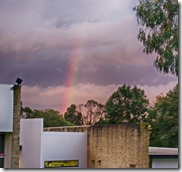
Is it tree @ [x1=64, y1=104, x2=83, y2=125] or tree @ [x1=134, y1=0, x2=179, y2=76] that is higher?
tree @ [x1=134, y1=0, x2=179, y2=76]

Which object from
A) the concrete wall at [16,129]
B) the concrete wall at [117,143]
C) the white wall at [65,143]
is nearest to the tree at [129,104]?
the concrete wall at [117,143]

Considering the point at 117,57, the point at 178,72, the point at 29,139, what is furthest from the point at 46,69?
the point at 29,139

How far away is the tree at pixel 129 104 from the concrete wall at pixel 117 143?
1.17 feet

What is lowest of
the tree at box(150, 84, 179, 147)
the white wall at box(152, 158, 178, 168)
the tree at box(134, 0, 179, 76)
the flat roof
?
the white wall at box(152, 158, 178, 168)

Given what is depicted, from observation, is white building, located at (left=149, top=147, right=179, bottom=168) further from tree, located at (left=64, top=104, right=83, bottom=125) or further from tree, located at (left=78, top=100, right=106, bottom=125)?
tree, located at (left=64, top=104, right=83, bottom=125)

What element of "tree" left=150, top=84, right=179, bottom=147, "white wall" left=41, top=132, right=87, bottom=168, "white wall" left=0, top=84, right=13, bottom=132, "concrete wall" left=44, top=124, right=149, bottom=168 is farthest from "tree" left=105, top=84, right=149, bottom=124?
"white wall" left=41, top=132, right=87, bottom=168

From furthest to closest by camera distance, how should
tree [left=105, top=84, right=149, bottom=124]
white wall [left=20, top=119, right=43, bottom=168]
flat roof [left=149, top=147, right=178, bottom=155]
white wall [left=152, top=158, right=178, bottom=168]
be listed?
white wall [left=20, top=119, right=43, bottom=168]
tree [left=105, top=84, right=149, bottom=124]
flat roof [left=149, top=147, right=178, bottom=155]
white wall [left=152, top=158, right=178, bottom=168]

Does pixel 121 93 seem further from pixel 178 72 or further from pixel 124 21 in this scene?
pixel 178 72

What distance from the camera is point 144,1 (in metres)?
5.27

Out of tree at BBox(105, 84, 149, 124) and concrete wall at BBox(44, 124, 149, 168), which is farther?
concrete wall at BBox(44, 124, 149, 168)

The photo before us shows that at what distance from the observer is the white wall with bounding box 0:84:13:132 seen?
595 cm

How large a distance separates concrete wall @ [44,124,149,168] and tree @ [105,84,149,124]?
1.17 feet

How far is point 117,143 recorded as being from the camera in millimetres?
7605

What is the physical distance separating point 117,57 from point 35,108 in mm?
1115
